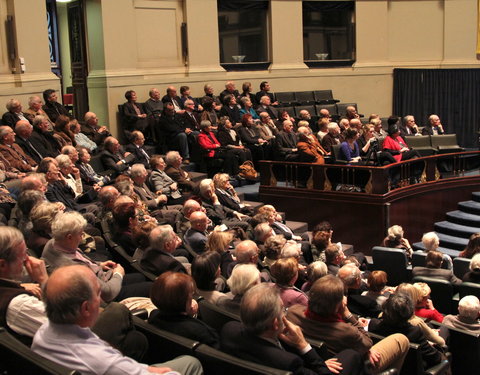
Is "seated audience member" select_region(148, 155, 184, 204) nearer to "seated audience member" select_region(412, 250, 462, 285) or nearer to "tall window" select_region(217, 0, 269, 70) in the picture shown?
"seated audience member" select_region(412, 250, 462, 285)

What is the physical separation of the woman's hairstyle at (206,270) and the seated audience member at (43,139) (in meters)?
4.62

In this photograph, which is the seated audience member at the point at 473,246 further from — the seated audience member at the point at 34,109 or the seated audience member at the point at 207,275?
the seated audience member at the point at 34,109

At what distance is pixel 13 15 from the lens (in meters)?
9.72

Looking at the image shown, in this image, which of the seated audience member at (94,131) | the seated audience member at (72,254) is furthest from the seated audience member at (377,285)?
the seated audience member at (94,131)

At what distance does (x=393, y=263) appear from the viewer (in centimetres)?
714

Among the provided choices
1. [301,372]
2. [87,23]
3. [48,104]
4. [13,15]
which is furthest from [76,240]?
[87,23]

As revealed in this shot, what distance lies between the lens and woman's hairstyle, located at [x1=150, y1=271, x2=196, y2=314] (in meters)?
3.30

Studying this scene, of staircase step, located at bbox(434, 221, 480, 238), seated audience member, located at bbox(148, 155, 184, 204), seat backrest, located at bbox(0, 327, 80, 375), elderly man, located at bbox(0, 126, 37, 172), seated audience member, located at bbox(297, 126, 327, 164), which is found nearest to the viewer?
seat backrest, located at bbox(0, 327, 80, 375)

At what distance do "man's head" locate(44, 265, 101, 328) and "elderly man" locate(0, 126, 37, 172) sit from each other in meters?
5.40

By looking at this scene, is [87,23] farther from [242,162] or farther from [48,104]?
[242,162]

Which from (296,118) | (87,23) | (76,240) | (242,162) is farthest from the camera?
(296,118)

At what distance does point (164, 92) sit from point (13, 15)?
3071mm

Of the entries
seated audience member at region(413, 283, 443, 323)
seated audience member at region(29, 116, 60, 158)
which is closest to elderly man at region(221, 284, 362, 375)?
seated audience member at region(413, 283, 443, 323)

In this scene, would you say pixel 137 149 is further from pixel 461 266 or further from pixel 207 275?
pixel 207 275
